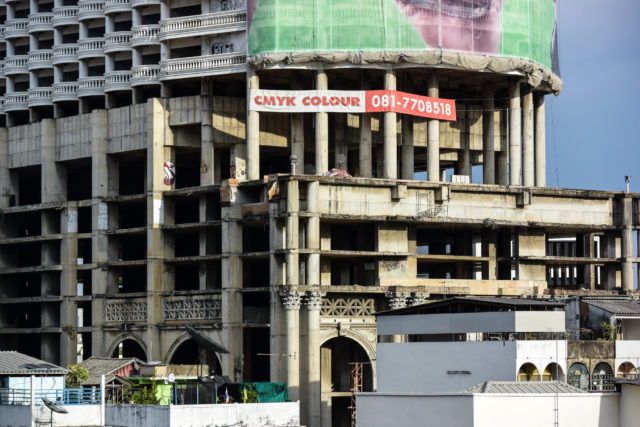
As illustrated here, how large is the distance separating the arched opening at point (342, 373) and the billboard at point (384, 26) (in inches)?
1023

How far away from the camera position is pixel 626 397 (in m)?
92.4

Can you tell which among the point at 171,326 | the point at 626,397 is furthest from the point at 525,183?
the point at 626,397

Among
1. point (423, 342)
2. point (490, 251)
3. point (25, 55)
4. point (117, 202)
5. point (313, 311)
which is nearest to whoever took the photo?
point (423, 342)

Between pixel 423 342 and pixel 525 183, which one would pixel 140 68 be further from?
pixel 423 342

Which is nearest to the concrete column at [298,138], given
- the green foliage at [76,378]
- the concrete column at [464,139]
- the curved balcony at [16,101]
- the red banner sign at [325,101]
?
the red banner sign at [325,101]

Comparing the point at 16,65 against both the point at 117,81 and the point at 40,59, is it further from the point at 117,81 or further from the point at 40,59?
the point at 117,81

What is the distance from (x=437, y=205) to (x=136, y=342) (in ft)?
120

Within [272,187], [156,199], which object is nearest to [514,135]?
[272,187]

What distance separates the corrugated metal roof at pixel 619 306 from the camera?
372ft

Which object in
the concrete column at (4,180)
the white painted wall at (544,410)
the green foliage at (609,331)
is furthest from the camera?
the concrete column at (4,180)

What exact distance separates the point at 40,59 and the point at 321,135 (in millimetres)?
38017

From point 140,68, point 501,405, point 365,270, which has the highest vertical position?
point 140,68

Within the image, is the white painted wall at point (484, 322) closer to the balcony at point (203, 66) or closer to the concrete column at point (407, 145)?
Result: the concrete column at point (407, 145)

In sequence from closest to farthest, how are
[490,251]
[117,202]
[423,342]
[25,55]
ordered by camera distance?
[423,342] → [490,251] → [117,202] → [25,55]
